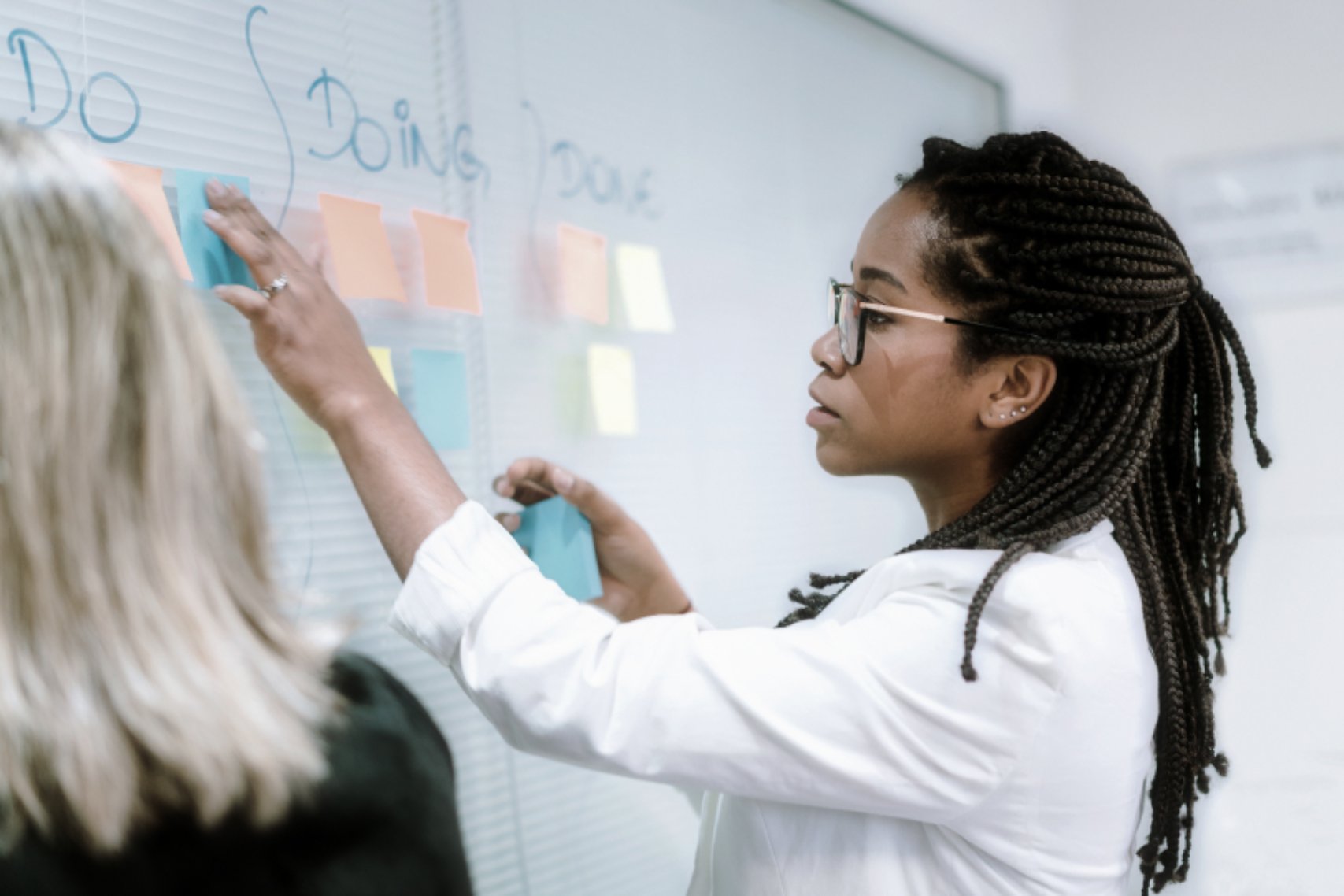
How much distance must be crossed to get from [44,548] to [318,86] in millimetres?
698

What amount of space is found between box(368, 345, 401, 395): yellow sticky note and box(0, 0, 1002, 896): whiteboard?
12 millimetres

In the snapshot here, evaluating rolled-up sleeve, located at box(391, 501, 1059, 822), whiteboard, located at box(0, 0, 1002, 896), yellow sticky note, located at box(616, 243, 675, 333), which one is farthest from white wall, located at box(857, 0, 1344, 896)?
rolled-up sleeve, located at box(391, 501, 1059, 822)

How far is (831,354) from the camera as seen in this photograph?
1.06m

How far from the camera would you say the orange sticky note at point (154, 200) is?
892mm

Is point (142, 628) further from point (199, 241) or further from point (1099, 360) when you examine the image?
point (1099, 360)

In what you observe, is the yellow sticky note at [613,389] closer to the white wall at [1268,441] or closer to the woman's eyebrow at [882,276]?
the woman's eyebrow at [882,276]

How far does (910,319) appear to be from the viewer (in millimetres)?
1003

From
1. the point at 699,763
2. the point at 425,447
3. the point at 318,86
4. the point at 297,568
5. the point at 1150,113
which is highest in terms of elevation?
the point at 1150,113

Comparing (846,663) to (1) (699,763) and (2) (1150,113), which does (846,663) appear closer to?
(1) (699,763)

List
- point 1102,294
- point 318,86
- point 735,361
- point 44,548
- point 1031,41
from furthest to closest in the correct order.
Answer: point 1031,41 → point 735,361 → point 318,86 → point 1102,294 → point 44,548

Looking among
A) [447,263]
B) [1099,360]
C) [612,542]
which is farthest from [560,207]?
[1099,360]

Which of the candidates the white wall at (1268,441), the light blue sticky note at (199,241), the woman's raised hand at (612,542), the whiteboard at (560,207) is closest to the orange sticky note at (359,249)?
the whiteboard at (560,207)

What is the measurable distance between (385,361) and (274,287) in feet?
0.76

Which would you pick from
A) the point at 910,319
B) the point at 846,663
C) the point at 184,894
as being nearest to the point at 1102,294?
the point at 910,319
